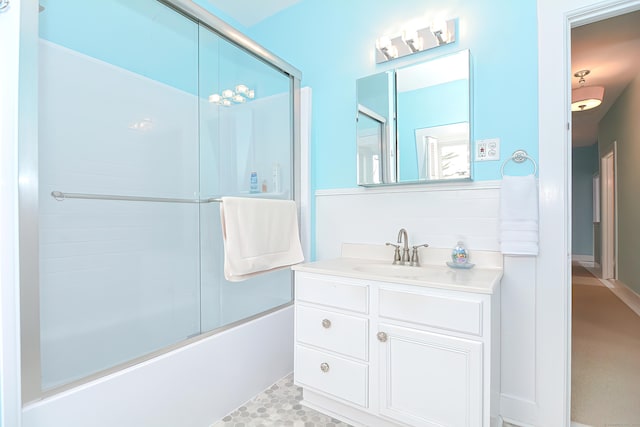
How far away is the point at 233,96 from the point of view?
7.07 feet

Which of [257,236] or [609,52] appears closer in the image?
[257,236]

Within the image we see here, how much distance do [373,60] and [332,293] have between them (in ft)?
4.88

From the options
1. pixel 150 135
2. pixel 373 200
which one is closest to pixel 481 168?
pixel 373 200

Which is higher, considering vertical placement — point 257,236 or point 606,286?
point 257,236

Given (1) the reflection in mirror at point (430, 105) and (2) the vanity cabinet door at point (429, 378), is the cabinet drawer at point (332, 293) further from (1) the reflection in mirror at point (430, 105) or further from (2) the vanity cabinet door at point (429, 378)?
(1) the reflection in mirror at point (430, 105)

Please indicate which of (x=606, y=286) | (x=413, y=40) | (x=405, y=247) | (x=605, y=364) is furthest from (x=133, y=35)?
(x=606, y=286)

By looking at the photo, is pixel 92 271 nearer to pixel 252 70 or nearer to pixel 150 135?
pixel 150 135

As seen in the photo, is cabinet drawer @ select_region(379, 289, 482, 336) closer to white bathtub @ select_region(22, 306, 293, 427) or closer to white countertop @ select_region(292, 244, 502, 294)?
white countertop @ select_region(292, 244, 502, 294)

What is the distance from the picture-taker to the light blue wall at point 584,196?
23.4 feet

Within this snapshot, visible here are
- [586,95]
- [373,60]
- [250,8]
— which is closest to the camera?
[373,60]

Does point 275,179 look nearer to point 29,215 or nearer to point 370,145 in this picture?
point 370,145

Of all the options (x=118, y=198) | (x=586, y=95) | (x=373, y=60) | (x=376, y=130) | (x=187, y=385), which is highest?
(x=586, y=95)

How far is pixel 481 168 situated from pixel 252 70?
155 centimetres

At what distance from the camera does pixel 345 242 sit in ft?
7.15
